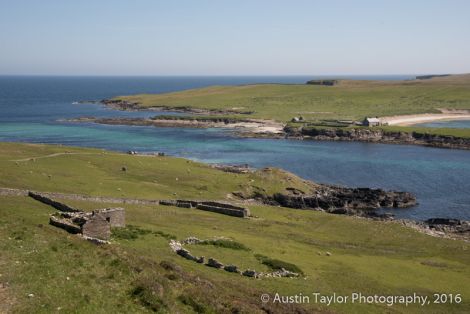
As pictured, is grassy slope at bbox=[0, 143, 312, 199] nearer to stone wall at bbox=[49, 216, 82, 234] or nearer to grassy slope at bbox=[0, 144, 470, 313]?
grassy slope at bbox=[0, 144, 470, 313]

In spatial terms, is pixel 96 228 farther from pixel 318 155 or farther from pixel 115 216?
pixel 318 155

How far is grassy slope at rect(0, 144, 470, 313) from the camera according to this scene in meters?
23.3

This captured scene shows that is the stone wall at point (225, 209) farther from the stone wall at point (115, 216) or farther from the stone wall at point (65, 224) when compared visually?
→ the stone wall at point (65, 224)

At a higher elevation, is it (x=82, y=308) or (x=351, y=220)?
(x=82, y=308)

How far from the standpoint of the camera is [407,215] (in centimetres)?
7300

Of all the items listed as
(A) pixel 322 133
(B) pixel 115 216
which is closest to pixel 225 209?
(B) pixel 115 216

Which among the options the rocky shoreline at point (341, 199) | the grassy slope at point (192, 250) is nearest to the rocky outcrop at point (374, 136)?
the rocky shoreline at point (341, 199)

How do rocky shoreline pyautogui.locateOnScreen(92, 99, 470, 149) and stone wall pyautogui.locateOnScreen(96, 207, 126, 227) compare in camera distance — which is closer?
stone wall pyautogui.locateOnScreen(96, 207, 126, 227)

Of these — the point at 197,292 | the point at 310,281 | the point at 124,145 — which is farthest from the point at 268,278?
the point at 124,145

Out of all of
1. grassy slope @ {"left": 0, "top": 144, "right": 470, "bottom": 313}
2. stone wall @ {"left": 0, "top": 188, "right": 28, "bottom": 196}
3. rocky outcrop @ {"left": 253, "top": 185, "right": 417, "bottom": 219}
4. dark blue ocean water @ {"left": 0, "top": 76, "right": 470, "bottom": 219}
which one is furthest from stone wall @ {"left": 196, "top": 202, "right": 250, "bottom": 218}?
dark blue ocean water @ {"left": 0, "top": 76, "right": 470, "bottom": 219}

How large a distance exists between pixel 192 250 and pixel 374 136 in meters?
127

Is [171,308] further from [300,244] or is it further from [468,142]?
[468,142]

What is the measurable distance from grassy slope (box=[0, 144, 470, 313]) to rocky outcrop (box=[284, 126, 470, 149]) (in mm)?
89872

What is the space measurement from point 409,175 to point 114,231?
76.8 meters
